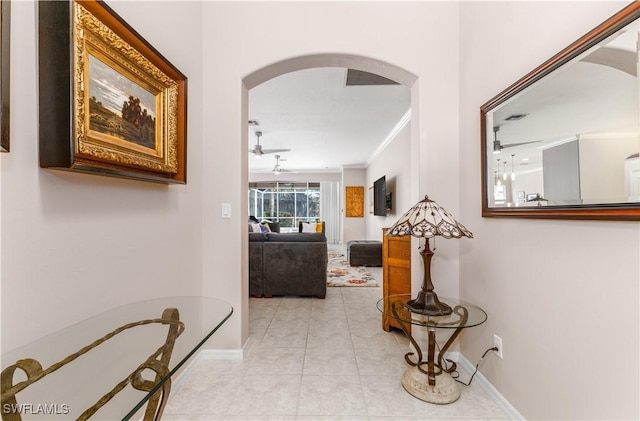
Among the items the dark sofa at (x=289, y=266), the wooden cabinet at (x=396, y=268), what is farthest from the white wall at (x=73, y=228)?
the dark sofa at (x=289, y=266)

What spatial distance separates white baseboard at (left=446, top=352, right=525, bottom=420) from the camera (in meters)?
1.49

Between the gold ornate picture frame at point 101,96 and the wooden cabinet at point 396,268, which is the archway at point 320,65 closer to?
the wooden cabinet at point 396,268

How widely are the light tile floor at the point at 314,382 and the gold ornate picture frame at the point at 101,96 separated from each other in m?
1.33

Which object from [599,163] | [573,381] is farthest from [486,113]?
[573,381]

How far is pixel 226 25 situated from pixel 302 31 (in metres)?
0.59

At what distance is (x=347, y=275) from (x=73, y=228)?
425 centimetres

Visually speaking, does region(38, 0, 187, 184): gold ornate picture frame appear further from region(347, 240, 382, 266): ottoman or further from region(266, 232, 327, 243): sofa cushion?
region(347, 240, 382, 266): ottoman

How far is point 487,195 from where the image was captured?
1.69 meters

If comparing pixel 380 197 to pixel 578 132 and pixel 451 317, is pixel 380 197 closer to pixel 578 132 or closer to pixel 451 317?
pixel 451 317

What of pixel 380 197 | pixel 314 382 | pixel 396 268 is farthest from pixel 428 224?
pixel 380 197

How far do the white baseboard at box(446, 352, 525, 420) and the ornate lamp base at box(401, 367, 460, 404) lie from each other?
19 cm

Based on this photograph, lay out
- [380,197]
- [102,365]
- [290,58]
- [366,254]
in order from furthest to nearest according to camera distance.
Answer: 1. [380,197]
2. [366,254]
3. [290,58]
4. [102,365]

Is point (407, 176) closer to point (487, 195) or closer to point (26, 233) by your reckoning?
point (487, 195)

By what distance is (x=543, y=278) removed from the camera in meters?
1.29
